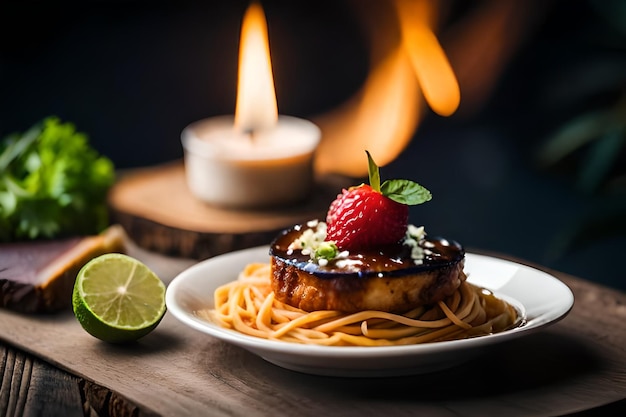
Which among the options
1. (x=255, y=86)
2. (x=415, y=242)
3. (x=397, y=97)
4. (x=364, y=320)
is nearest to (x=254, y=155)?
(x=255, y=86)

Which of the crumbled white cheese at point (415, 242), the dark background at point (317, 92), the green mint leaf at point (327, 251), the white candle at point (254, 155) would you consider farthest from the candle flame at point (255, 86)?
the dark background at point (317, 92)

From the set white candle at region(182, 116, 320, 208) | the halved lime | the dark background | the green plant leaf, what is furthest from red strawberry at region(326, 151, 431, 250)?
the dark background

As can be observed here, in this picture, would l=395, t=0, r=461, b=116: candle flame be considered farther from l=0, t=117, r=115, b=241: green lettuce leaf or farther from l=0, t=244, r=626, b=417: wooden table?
l=0, t=244, r=626, b=417: wooden table

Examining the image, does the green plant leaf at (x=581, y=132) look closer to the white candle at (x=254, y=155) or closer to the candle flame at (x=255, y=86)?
the white candle at (x=254, y=155)

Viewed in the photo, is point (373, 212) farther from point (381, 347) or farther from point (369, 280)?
point (381, 347)

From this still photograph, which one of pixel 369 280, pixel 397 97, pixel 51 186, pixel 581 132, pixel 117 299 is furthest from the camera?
pixel 397 97
